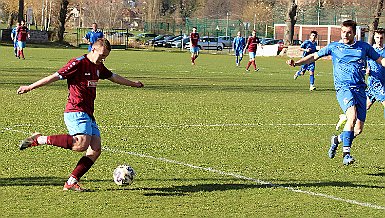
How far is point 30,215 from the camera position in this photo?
752 cm

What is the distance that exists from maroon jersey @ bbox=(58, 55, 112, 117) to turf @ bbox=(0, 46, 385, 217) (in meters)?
0.91

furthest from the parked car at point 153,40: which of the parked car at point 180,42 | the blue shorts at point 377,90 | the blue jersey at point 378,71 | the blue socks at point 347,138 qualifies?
the blue socks at point 347,138

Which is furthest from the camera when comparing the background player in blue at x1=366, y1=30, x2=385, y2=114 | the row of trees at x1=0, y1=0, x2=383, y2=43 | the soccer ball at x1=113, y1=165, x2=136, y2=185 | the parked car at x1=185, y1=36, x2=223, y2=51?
the parked car at x1=185, y1=36, x2=223, y2=51

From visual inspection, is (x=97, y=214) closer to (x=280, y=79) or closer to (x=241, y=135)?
(x=241, y=135)

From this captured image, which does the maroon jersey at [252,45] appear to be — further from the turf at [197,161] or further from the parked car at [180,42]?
the parked car at [180,42]

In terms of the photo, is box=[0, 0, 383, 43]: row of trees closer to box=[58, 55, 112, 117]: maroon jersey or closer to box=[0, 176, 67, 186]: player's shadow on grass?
box=[0, 176, 67, 186]: player's shadow on grass

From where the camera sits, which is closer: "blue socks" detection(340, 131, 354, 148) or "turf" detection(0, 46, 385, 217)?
"turf" detection(0, 46, 385, 217)

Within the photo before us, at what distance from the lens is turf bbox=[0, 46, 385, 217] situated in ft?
26.7

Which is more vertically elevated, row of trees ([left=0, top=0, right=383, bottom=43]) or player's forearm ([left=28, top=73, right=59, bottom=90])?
row of trees ([left=0, top=0, right=383, bottom=43])

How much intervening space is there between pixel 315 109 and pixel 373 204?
10957 millimetres

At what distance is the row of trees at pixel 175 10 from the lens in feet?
251

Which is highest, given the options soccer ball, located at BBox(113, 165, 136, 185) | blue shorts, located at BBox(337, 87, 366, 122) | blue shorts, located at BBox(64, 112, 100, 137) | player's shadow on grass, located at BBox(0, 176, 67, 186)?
blue shorts, located at BBox(337, 87, 366, 122)

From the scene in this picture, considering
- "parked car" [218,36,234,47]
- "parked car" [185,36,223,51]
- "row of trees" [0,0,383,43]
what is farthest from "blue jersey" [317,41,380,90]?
"parked car" [218,36,234,47]

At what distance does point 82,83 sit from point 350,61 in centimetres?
412
